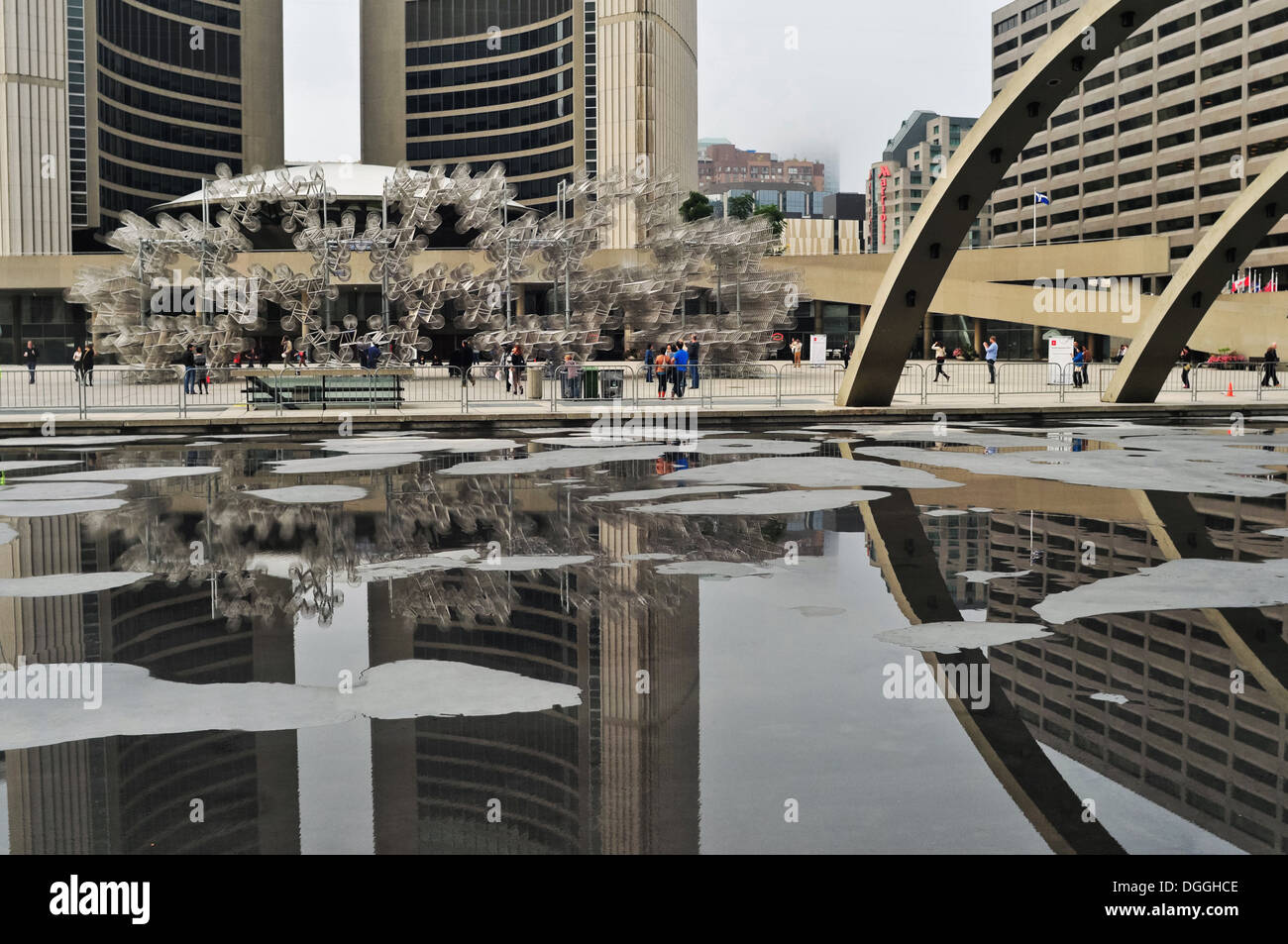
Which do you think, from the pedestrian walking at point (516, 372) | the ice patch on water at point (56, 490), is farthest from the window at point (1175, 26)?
the ice patch on water at point (56, 490)

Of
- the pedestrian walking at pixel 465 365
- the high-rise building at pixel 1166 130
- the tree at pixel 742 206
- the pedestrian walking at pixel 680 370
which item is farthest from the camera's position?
the high-rise building at pixel 1166 130

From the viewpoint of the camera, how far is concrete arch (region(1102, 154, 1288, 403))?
32375 millimetres

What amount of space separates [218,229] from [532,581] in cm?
5204

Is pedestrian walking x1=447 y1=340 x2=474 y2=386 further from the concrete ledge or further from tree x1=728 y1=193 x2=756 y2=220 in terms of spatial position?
tree x1=728 y1=193 x2=756 y2=220

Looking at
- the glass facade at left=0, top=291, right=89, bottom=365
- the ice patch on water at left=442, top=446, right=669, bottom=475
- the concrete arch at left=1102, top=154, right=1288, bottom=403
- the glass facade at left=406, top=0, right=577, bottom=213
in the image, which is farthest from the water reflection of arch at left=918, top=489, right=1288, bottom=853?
the glass facade at left=406, top=0, right=577, bottom=213

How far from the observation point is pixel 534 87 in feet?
378

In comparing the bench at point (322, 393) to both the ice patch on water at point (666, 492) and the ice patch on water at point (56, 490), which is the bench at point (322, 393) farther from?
the ice patch on water at point (666, 492)

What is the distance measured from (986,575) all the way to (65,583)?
764 cm

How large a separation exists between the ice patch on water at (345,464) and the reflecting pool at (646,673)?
3567 mm

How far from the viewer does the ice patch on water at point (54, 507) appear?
47.6 feet
